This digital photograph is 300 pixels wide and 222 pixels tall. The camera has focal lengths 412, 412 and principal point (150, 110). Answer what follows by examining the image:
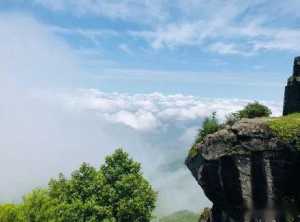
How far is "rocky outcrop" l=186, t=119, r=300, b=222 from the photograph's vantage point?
44.7m

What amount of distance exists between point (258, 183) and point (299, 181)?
15.0 feet

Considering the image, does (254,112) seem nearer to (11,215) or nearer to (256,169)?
(256,169)

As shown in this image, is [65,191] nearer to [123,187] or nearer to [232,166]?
[123,187]

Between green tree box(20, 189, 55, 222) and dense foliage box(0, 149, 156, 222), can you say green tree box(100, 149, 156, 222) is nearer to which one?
dense foliage box(0, 149, 156, 222)

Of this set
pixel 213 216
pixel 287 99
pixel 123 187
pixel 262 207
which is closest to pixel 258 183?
pixel 262 207

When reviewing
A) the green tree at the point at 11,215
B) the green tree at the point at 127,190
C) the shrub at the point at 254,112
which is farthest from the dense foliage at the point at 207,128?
the green tree at the point at 11,215

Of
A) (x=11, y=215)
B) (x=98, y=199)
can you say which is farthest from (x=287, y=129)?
(x=11, y=215)

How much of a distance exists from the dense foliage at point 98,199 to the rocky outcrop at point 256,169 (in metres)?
16.4

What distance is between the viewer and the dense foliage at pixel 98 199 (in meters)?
58.2

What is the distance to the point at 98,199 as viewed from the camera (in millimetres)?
60656

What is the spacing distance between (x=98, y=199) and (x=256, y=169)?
83.6 feet

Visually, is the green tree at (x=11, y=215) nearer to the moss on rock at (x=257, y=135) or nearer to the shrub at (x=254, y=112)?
the moss on rock at (x=257, y=135)

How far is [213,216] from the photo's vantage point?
53781 millimetres

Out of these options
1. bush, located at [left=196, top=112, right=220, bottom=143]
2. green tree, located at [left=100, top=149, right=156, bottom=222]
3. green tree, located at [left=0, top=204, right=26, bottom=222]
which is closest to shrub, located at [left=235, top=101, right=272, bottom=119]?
bush, located at [left=196, top=112, right=220, bottom=143]
